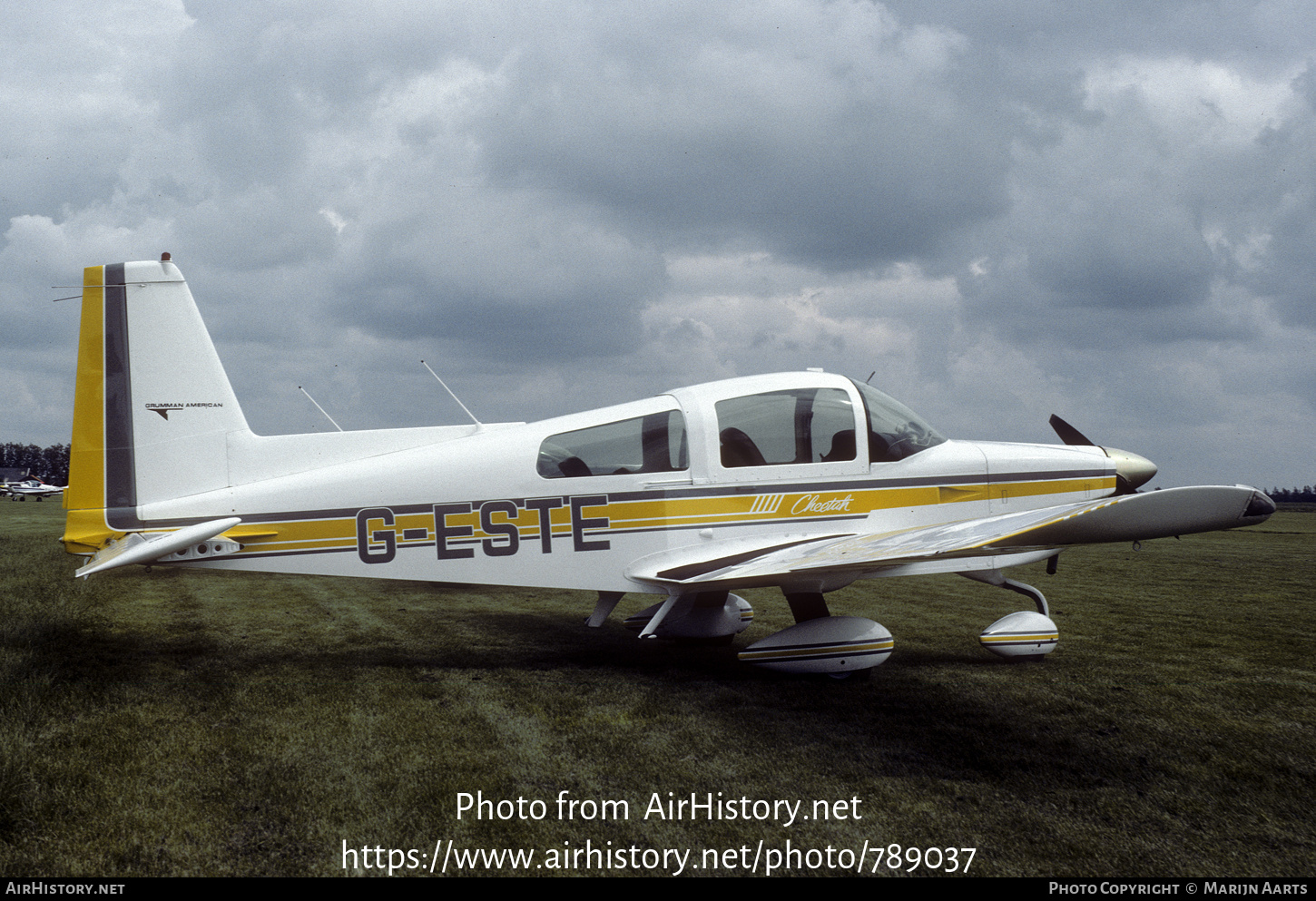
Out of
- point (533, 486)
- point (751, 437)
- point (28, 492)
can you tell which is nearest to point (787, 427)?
point (751, 437)

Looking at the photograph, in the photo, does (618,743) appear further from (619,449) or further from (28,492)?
(28,492)

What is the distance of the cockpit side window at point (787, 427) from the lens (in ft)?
18.7

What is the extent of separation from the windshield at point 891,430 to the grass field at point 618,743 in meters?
1.74

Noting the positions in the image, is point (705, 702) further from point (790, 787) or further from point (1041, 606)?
point (1041, 606)

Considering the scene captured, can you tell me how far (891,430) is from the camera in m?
5.98

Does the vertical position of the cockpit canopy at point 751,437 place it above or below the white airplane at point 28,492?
below

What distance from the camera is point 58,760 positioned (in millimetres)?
3533

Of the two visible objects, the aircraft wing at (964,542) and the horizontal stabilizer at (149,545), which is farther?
the horizontal stabilizer at (149,545)

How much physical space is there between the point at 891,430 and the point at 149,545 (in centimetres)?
564

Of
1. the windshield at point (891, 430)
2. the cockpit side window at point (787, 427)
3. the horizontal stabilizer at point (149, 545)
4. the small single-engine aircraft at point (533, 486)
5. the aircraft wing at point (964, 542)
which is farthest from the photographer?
the windshield at point (891, 430)

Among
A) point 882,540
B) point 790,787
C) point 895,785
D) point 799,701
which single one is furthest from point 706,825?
point 882,540

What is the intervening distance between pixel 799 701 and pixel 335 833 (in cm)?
300

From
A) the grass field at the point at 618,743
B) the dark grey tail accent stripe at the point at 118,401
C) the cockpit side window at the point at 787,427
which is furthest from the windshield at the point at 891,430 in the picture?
the dark grey tail accent stripe at the point at 118,401

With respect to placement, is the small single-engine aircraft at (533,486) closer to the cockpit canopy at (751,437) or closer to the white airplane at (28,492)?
the cockpit canopy at (751,437)
